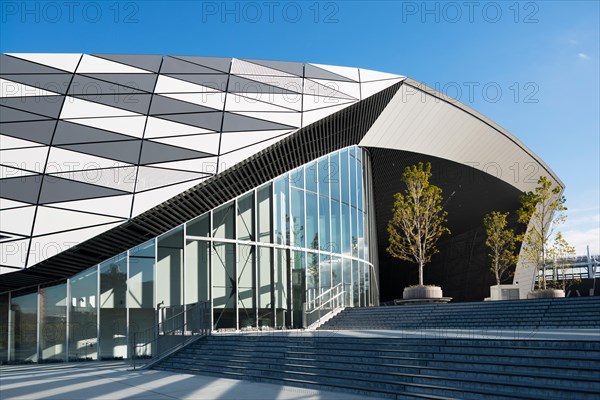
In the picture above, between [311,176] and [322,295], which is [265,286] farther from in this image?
[311,176]

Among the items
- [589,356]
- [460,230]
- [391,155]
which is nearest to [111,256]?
[589,356]

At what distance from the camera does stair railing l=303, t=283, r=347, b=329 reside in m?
24.6

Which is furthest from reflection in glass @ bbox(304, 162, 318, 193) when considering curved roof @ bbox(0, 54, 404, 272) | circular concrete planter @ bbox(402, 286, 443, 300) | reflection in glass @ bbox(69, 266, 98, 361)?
reflection in glass @ bbox(69, 266, 98, 361)

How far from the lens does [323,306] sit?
26.0 m

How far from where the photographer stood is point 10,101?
23656mm

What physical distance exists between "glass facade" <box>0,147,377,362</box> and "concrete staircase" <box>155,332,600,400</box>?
235 inches

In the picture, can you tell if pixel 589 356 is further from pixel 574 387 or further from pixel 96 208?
pixel 96 208

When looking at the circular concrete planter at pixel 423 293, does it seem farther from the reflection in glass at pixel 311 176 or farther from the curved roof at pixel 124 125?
the curved roof at pixel 124 125

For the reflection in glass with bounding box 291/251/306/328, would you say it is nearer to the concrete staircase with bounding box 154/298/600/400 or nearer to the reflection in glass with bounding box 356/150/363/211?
the concrete staircase with bounding box 154/298/600/400

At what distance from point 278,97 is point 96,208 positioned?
8979mm

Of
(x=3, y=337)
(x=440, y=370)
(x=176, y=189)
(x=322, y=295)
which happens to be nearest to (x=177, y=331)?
(x=176, y=189)

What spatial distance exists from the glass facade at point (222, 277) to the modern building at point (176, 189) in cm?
6

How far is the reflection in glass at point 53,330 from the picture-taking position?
20.9 meters

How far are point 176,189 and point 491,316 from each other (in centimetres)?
1093
